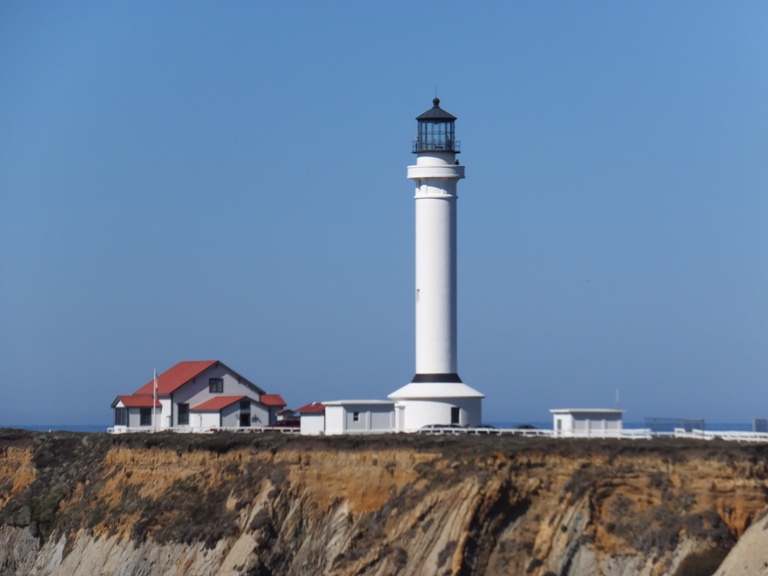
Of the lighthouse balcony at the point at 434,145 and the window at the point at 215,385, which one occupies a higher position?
the lighthouse balcony at the point at 434,145

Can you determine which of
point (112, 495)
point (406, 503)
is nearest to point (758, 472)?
point (406, 503)

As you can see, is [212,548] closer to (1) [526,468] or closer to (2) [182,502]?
(2) [182,502]

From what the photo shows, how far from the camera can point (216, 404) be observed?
64812 mm

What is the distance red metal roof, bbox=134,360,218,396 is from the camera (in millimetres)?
66812

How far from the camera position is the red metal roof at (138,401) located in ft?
222

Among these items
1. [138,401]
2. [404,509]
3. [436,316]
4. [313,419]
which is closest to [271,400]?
[138,401]

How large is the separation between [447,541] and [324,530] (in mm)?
Result: 5208

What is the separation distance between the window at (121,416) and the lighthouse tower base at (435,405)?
17.2 metres

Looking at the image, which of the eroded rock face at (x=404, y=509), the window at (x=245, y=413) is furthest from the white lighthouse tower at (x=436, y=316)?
the window at (x=245, y=413)

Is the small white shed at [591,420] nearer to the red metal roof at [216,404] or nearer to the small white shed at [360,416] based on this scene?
the small white shed at [360,416]

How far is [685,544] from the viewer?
3931 cm

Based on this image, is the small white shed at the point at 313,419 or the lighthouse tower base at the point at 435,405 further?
the small white shed at the point at 313,419

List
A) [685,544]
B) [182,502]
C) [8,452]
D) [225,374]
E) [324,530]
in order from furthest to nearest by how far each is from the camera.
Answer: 1. [225,374]
2. [8,452]
3. [182,502]
4. [324,530]
5. [685,544]

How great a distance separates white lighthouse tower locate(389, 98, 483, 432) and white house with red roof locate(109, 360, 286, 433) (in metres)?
11.2
